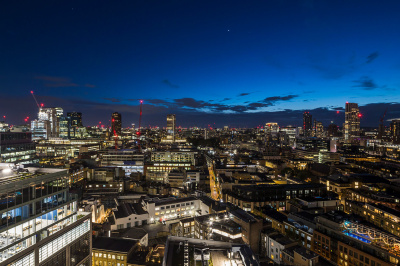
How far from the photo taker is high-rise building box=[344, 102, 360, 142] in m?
99.0

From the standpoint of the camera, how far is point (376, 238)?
10.9 metres

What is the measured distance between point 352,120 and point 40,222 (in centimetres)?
11717

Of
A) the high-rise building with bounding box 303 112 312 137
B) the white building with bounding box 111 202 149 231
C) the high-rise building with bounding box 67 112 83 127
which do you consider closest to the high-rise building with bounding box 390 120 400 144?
the high-rise building with bounding box 303 112 312 137

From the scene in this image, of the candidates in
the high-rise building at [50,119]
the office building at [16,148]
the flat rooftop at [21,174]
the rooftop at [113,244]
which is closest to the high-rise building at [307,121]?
the high-rise building at [50,119]

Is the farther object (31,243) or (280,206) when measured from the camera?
(280,206)

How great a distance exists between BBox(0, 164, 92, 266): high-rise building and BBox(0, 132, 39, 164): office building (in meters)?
17.1

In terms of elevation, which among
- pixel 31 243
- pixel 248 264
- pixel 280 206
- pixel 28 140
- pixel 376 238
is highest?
pixel 28 140

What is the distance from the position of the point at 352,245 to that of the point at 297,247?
2583 mm

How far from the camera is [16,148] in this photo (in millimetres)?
22312

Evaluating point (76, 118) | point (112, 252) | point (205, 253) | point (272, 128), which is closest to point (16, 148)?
point (112, 252)

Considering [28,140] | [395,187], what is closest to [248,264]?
[395,187]

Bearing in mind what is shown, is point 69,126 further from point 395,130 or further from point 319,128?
point 319,128

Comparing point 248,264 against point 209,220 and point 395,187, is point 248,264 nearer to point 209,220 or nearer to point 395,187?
point 209,220

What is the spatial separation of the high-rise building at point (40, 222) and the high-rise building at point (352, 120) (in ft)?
360
